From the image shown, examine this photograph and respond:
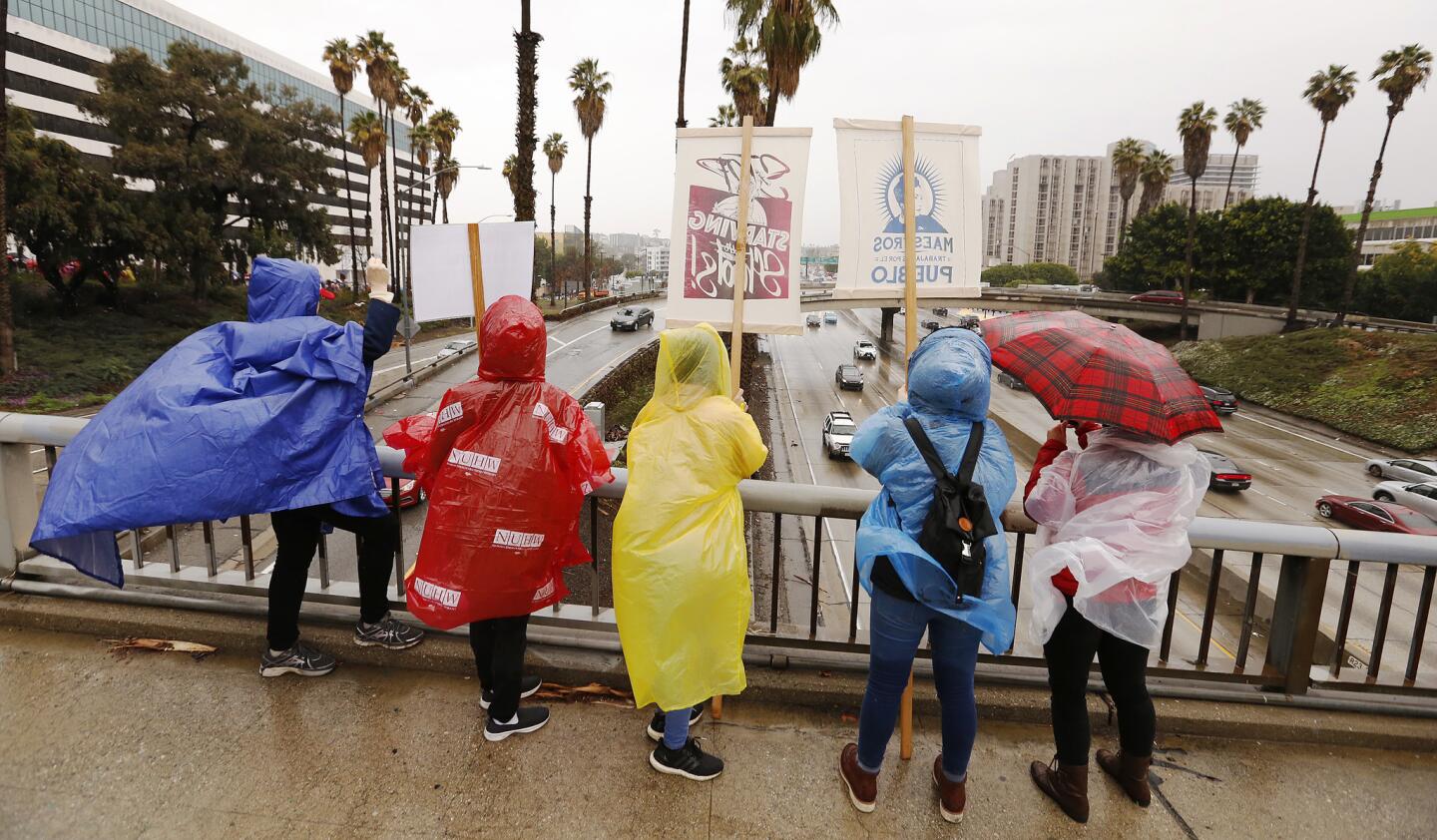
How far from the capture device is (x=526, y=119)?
16.3 metres

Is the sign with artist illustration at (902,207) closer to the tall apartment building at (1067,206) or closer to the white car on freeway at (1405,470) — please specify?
the white car on freeway at (1405,470)

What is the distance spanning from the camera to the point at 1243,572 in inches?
771

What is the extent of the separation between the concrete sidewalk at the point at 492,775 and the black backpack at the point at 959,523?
946mm

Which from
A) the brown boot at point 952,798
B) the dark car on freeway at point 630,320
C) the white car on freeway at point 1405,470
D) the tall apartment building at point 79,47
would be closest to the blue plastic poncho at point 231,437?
the brown boot at point 952,798

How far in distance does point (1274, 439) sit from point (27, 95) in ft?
251

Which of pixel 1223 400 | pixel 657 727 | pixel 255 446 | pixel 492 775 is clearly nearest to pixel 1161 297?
pixel 1223 400

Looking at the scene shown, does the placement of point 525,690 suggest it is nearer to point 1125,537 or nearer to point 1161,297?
point 1125,537

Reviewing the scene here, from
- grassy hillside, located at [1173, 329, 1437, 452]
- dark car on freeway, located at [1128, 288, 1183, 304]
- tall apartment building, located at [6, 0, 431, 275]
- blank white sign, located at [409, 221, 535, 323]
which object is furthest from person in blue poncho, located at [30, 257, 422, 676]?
dark car on freeway, located at [1128, 288, 1183, 304]

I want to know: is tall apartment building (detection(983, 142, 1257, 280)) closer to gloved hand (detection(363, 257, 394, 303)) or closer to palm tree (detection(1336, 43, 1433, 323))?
palm tree (detection(1336, 43, 1433, 323))

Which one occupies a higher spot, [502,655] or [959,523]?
[959,523]

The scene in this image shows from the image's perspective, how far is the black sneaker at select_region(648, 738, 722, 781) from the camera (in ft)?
8.41

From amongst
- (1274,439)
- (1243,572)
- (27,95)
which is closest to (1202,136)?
(1274,439)

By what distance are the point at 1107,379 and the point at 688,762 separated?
74.6 inches

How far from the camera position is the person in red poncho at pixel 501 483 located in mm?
2480
